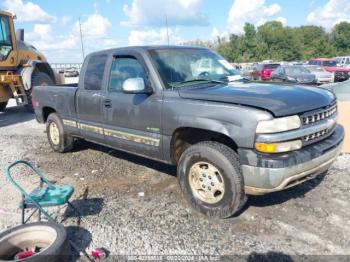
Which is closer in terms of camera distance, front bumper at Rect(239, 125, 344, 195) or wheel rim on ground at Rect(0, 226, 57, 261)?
wheel rim on ground at Rect(0, 226, 57, 261)

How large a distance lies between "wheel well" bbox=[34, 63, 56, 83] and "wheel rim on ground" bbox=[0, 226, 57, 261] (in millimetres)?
10225

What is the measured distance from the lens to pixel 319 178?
5.08m

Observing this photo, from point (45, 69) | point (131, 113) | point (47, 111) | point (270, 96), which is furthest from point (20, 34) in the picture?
point (270, 96)

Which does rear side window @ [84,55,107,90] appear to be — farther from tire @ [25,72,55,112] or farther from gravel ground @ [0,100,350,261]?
tire @ [25,72,55,112]

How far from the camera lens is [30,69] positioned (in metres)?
11.8

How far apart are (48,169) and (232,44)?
82.8 meters

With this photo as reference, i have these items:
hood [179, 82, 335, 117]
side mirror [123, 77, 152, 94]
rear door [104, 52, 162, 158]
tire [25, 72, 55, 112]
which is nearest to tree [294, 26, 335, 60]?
tire [25, 72, 55, 112]

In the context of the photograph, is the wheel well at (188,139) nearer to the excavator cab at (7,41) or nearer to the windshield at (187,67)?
the windshield at (187,67)

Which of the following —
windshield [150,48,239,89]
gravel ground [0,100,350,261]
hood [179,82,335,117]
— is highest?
windshield [150,48,239,89]

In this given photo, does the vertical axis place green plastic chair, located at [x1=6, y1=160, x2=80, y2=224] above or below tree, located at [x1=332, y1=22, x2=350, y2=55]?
below

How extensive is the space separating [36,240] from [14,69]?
9.97 metres

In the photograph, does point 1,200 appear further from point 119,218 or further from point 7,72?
point 7,72

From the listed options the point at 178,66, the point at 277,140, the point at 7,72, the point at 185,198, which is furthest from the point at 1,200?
the point at 7,72

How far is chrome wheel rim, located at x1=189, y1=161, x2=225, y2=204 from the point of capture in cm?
393
